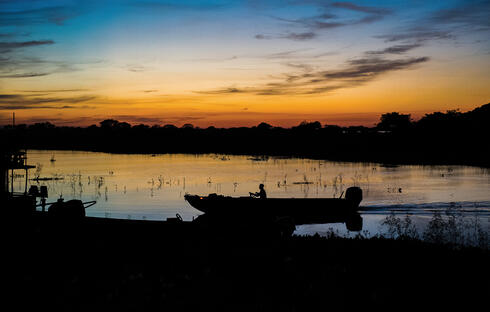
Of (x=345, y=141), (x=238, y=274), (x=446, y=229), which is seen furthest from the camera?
(x=345, y=141)

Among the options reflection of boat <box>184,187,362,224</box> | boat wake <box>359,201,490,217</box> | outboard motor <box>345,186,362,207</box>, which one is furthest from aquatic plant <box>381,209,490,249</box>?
reflection of boat <box>184,187,362,224</box>

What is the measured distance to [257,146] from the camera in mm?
141250

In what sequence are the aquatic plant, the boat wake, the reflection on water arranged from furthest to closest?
the reflection on water
the boat wake
the aquatic plant

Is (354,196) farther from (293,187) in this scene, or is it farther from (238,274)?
(238,274)

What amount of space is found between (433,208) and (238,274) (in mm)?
30178

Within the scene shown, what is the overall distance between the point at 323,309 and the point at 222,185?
45.9m

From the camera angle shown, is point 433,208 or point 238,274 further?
point 433,208

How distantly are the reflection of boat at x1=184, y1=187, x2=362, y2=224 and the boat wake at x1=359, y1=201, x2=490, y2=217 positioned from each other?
219 centimetres

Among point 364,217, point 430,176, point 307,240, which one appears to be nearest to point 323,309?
point 307,240

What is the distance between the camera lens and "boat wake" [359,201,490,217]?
35.2 metres

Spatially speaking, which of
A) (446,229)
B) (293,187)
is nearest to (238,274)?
(446,229)

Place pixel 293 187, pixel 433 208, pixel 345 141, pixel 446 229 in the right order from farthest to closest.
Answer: pixel 345 141, pixel 293 187, pixel 433 208, pixel 446 229

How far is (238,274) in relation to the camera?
11.6 m

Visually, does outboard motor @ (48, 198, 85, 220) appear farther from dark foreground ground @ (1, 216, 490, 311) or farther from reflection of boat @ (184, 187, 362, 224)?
reflection of boat @ (184, 187, 362, 224)
